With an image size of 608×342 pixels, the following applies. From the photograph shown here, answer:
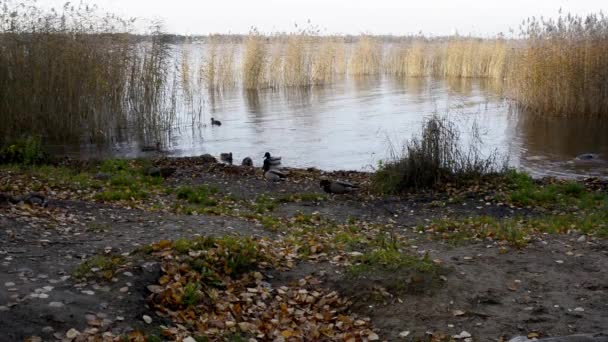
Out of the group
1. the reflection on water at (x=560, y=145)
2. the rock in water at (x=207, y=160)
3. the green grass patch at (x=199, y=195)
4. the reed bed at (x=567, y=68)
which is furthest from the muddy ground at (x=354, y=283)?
the reed bed at (x=567, y=68)

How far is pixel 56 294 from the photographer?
5.07 metres

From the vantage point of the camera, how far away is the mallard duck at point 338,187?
1054cm

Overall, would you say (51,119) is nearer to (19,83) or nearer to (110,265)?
(19,83)

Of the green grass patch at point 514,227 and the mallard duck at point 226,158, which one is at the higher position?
the green grass patch at point 514,227

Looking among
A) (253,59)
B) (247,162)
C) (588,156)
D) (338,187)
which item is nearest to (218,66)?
(253,59)

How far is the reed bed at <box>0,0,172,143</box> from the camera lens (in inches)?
558

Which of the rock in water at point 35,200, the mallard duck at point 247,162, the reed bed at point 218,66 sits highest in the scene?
the reed bed at point 218,66

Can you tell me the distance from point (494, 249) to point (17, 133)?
10593 millimetres

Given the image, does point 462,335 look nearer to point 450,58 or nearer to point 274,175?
point 274,175

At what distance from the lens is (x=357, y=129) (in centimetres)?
1969

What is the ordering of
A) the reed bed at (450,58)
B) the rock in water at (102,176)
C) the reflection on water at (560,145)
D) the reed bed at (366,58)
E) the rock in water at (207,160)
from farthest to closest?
the reed bed at (366,58), the reed bed at (450,58), the reflection on water at (560,145), the rock in water at (207,160), the rock in water at (102,176)

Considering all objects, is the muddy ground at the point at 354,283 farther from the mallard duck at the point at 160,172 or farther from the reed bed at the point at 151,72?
the reed bed at the point at 151,72

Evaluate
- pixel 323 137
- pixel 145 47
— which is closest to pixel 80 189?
pixel 145 47

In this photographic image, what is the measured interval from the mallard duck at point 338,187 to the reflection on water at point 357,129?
331cm
